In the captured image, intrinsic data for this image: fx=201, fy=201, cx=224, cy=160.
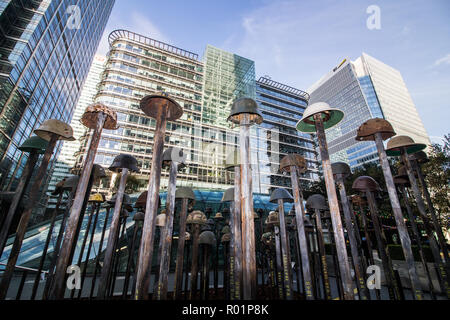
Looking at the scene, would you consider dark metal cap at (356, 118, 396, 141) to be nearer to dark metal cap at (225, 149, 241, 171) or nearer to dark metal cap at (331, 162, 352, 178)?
dark metal cap at (331, 162, 352, 178)

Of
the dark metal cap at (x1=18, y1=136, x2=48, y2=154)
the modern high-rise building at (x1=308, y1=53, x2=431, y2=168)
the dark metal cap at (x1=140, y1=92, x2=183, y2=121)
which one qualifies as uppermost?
the modern high-rise building at (x1=308, y1=53, x2=431, y2=168)

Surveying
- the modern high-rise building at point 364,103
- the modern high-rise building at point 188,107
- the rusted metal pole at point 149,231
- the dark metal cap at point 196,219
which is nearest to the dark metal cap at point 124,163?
the dark metal cap at point 196,219

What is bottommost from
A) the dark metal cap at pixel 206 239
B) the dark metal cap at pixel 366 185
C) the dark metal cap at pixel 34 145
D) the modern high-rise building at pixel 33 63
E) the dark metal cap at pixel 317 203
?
the dark metal cap at pixel 206 239

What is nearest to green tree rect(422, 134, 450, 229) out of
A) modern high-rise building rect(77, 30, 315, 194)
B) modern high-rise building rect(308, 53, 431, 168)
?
modern high-rise building rect(77, 30, 315, 194)

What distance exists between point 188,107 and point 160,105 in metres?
46.6

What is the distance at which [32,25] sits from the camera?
26328 mm

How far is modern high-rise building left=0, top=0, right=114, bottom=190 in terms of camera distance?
24078 millimetres

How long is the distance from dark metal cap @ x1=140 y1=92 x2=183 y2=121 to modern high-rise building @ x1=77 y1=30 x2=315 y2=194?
115ft

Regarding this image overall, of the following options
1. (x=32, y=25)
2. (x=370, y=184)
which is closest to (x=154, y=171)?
(x=370, y=184)

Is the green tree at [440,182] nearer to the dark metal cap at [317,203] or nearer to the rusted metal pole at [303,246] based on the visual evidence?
the dark metal cap at [317,203]

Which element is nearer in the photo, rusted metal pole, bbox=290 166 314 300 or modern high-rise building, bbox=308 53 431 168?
rusted metal pole, bbox=290 166 314 300

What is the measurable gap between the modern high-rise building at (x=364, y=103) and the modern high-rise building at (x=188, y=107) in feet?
126

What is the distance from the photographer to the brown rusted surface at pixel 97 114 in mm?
4852

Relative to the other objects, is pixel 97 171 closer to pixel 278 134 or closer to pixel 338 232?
pixel 338 232
